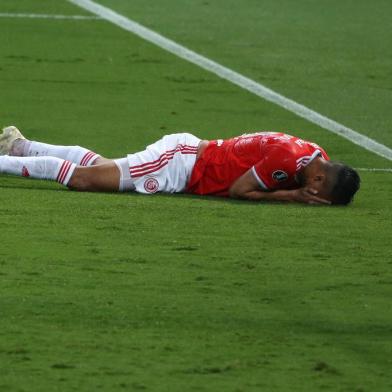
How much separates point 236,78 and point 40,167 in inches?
239

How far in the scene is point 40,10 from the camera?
19531mm

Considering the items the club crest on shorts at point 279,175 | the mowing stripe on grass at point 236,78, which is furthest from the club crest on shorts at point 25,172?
the mowing stripe on grass at point 236,78

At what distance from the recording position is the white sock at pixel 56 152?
10.4m

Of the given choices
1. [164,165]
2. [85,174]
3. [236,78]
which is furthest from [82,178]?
[236,78]

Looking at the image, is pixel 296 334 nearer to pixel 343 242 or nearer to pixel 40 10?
pixel 343 242

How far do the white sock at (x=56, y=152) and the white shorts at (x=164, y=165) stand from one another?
1.53 feet

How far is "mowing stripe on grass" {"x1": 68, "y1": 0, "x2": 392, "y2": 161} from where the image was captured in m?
12.9

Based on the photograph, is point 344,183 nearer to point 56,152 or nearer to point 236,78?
point 56,152

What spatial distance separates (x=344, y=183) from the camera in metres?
9.80

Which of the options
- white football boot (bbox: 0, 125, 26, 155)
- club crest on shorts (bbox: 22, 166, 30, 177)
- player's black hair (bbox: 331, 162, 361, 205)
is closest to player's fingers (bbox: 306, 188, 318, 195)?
player's black hair (bbox: 331, 162, 361, 205)

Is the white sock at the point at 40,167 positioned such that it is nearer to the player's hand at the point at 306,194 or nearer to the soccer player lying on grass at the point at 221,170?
the soccer player lying on grass at the point at 221,170

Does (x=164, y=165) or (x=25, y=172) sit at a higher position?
(x=164, y=165)

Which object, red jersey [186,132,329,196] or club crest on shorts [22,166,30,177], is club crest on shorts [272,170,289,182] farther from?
club crest on shorts [22,166,30,177]

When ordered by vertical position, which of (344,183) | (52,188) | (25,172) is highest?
(344,183)
